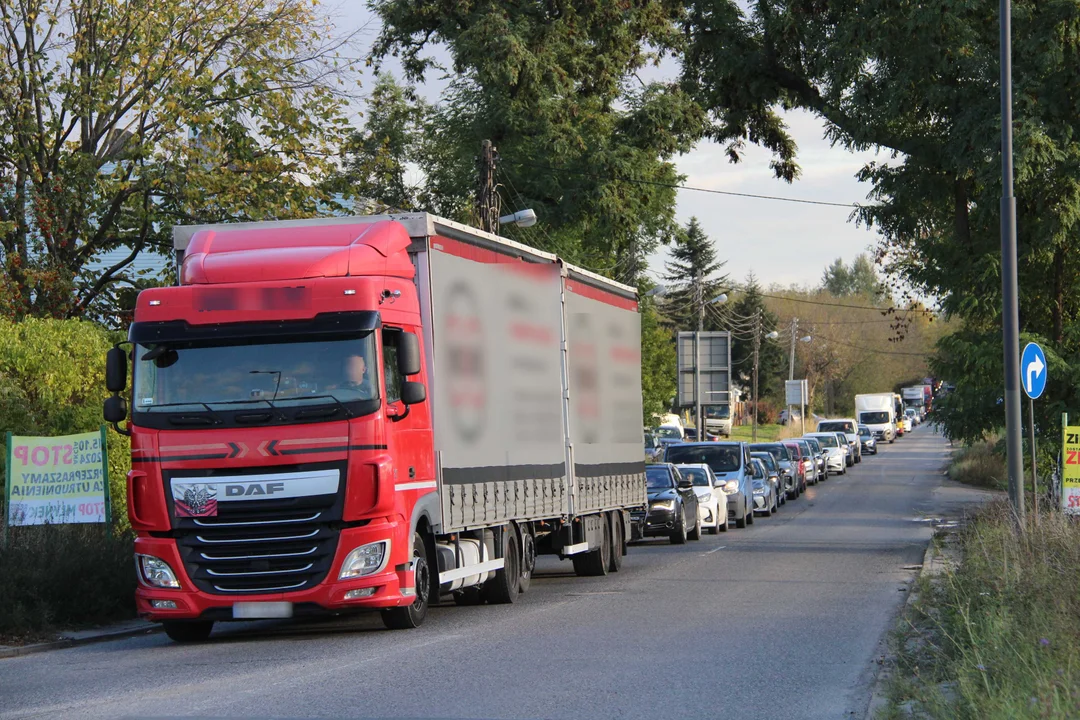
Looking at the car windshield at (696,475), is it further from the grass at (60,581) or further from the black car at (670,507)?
the grass at (60,581)

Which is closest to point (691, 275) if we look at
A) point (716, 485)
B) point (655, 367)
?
point (655, 367)

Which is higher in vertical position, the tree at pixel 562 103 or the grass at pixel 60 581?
the tree at pixel 562 103

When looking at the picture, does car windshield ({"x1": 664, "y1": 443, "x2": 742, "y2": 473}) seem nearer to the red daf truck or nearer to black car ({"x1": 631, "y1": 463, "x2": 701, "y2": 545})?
black car ({"x1": 631, "y1": 463, "x2": 701, "y2": 545})

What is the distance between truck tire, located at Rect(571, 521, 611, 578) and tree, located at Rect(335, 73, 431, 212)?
9.06 m

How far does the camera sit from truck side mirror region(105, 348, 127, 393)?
12.4 meters

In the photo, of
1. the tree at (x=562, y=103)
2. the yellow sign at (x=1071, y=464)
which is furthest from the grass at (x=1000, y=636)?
the tree at (x=562, y=103)

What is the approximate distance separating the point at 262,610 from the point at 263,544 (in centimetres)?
56

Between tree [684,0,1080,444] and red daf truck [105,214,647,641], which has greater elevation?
tree [684,0,1080,444]

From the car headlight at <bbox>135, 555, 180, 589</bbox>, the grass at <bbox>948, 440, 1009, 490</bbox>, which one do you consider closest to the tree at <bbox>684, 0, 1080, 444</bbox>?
the car headlight at <bbox>135, 555, 180, 589</bbox>

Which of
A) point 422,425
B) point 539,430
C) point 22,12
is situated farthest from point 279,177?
point 422,425

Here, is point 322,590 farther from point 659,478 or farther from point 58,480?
point 659,478

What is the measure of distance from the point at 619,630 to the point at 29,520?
6.62m

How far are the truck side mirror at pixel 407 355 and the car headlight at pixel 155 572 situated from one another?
2649mm

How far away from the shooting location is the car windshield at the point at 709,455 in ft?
110
